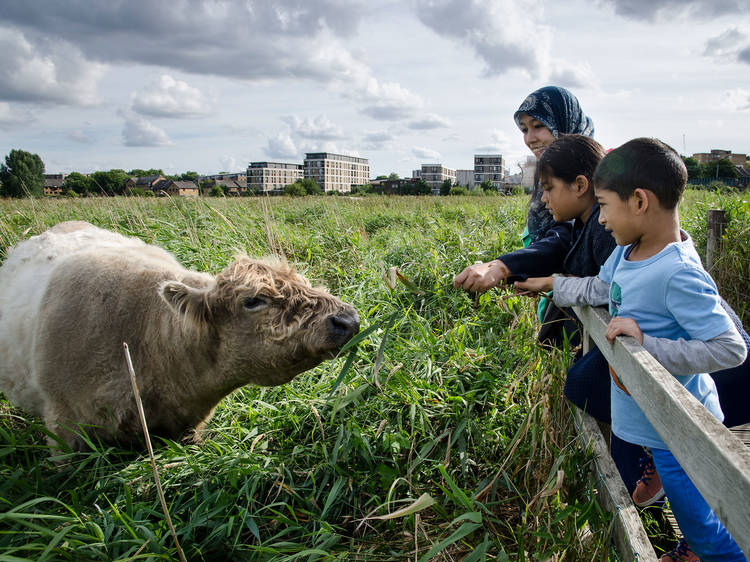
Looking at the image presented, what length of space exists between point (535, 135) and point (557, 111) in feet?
0.82

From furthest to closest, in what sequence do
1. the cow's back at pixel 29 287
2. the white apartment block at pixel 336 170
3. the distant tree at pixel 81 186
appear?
1. the white apartment block at pixel 336 170
2. the distant tree at pixel 81 186
3. the cow's back at pixel 29 287

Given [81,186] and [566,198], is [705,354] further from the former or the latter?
[81,186]

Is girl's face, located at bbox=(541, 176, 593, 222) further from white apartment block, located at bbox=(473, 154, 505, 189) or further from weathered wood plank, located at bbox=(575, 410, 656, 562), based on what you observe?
white apartment block, located at bbox=(473, 154, 505, 189)

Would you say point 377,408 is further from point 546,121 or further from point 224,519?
point 546,121

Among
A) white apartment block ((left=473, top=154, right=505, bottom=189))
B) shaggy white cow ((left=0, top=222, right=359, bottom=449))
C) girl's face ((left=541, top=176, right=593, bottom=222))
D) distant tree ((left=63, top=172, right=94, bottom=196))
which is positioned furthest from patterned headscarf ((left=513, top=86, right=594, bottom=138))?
white apartment block ((left=473, top=154, right=505, bottom=189))

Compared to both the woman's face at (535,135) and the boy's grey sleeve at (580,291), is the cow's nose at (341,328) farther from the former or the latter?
the woman's face at (535,135)

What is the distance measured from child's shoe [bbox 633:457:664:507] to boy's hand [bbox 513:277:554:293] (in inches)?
43.2

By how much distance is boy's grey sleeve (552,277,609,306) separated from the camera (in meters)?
2.54

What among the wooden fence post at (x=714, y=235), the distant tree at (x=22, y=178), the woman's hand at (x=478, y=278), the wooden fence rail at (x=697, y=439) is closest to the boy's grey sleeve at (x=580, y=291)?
the woman's hand at (x=478, y=278)

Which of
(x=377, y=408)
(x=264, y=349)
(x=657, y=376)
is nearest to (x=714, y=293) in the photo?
(x=657, y=376)

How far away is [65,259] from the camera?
12.3 ft

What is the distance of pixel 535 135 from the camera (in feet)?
13.1

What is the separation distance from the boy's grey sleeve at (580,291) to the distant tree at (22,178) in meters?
7.33

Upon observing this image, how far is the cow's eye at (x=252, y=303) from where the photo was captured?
2.71 m
